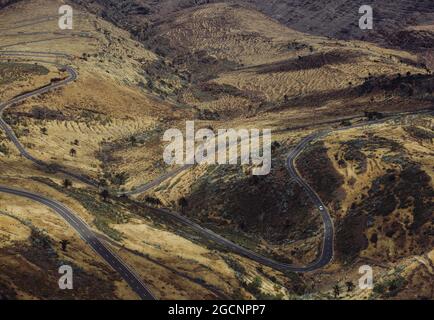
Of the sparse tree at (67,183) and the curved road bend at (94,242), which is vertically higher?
the sparse tree at (67,183)

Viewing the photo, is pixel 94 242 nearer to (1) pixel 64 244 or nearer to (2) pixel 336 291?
(1) pixel 64 244

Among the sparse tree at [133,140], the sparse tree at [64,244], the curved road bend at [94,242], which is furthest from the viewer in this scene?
the sparse tree at [133,140]

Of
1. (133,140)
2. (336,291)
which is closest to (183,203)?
(133,140)

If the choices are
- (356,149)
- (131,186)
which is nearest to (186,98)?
(131,186)

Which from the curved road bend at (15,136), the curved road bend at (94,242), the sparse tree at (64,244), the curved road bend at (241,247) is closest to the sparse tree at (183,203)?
the curved road bend at (241,247)

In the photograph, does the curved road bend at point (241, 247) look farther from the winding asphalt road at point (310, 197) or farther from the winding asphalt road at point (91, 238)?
the winding asphalt road at point (91, 238)

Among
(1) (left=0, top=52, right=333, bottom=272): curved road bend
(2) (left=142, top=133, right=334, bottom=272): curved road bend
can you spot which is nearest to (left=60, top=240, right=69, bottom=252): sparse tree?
(2) (left=142, top=133, right=334, bottom=272): curved road bend

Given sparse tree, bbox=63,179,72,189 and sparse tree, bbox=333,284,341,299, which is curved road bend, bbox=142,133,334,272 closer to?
sparse tree, bbox=333,284,341,299

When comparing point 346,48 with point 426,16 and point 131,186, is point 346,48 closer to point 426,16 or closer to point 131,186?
point 426,16

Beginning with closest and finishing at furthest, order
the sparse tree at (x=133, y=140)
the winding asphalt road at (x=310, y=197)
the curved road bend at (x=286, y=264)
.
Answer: the curved road bend at (x=286, y=264) < the winding asphalt road at (x=310, y=197) < the sparse tree at (x=133, y=140)
